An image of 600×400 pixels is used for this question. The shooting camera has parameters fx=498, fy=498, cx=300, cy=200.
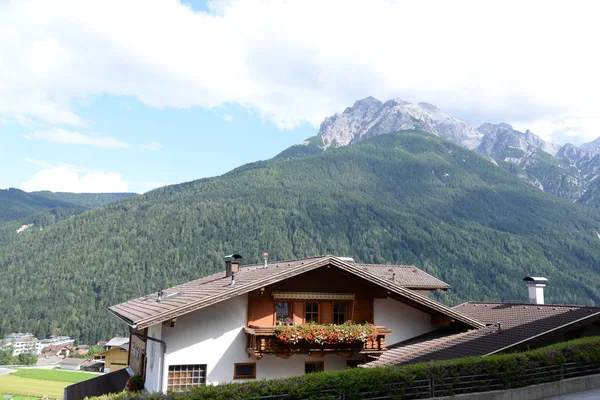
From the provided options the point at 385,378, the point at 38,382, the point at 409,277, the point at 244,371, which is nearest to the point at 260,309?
the point at 244,371

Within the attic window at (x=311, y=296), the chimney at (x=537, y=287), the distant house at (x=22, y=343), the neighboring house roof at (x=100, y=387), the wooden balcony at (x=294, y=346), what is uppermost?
the chimney at (x=537, y=287)

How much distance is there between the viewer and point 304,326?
16797mm

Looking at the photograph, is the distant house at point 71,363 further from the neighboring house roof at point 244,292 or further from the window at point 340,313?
the window at point 340,313

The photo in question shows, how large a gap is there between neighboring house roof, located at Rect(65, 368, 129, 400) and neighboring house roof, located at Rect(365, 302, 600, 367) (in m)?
11.6

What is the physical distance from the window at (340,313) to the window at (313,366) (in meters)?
1.58

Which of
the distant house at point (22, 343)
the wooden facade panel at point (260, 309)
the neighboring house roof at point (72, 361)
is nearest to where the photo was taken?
the wooden facade panel at point (260, 309)

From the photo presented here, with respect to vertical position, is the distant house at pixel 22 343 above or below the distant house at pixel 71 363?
above

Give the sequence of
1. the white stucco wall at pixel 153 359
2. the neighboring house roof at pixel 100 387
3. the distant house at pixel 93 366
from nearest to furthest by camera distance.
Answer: the white stucco wall at pixel 153 359
the neighboring house roof at pixel 100 387
the distant house at pixel 93 366

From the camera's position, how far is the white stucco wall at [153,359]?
53.2 ft

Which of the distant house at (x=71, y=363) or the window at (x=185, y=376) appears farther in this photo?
the distant house at (x=71, y=363)

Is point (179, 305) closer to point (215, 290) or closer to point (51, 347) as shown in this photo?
point (215, 290)

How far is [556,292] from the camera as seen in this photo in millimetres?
177625

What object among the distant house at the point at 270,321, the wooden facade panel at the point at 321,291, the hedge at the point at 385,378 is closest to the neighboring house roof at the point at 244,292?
the distant house at the point at 270,321

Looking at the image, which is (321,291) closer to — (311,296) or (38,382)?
(311,296)
